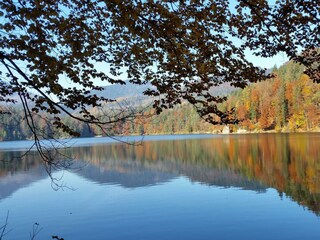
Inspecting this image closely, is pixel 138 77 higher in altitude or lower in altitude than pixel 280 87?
lower

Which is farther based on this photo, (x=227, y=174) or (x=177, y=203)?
(x=227, y=174)

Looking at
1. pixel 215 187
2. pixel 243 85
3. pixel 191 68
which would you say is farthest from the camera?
pixel 215 187

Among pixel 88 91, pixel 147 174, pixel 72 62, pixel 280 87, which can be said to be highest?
pixel 280 87

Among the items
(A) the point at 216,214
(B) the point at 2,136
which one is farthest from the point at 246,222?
(B) the point at 2,136

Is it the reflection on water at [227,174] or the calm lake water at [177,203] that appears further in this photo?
the reflection on water at [227,174]

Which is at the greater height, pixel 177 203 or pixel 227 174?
pixel 227 174

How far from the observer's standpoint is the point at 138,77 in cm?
869

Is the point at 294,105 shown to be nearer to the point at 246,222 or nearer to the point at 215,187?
the point at 215,187

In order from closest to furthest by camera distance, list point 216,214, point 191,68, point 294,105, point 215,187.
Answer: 1. point 191,68
2. point 216,214
3. point 215,187
4. point 294,105

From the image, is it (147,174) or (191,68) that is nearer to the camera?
(191,68)

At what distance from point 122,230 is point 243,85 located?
868 centimetres

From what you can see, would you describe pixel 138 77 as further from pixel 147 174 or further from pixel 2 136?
pixel 2 136

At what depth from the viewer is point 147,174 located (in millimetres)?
32031

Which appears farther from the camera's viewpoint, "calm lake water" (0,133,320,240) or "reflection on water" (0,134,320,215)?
"reflection on water" (0,134,320,215)
